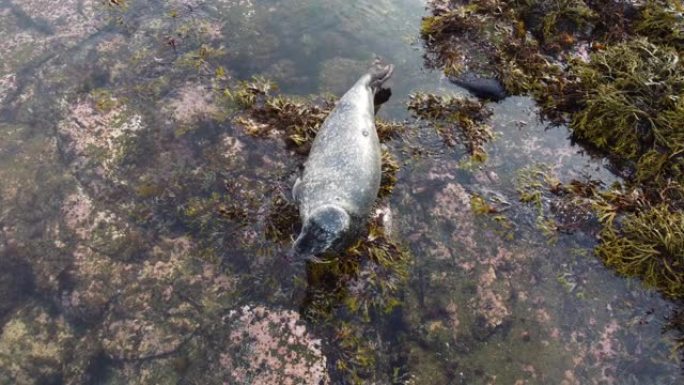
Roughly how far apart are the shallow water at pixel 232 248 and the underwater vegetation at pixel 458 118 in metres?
0.14

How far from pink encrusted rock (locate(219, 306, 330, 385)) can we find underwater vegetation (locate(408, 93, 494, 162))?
277 centimetres

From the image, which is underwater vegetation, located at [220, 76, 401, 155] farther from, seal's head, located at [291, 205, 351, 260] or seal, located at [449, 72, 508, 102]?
seal's head, located at [291, 205, 351, 260]

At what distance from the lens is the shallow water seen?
3.78 metres

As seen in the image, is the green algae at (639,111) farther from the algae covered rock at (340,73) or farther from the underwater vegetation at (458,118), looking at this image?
the algae covered rock at (340,73)

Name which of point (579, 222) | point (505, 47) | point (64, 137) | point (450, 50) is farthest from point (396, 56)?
point (64, 137)

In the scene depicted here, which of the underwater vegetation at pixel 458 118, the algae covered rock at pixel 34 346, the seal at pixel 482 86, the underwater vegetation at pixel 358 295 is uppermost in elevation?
the seal at pixel 482 86

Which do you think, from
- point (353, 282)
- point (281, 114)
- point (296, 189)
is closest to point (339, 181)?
point (296, 189)

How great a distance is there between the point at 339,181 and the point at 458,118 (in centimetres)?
225

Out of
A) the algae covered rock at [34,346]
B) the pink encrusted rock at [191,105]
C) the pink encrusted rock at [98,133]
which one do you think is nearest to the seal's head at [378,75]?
the pink encrusted rock at [191,105]

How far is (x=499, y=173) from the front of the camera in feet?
16.6

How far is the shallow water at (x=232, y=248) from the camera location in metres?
3.78

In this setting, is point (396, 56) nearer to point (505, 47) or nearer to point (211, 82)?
point (505, 47)

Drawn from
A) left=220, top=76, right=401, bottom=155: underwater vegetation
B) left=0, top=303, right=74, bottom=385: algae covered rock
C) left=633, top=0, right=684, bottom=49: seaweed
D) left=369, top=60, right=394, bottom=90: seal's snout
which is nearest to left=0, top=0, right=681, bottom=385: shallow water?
left=0, top=303, right=74, bottom=385: algae covered rock

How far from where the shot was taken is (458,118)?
5.52m
